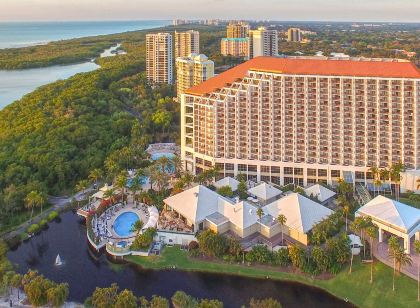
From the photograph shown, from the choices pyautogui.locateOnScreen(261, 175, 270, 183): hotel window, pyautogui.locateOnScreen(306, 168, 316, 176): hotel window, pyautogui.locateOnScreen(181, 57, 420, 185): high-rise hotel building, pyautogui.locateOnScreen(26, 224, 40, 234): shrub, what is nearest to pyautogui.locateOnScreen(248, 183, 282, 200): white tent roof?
pyautogui.locateOnScreen(261, 175, 270, 183): hotel window

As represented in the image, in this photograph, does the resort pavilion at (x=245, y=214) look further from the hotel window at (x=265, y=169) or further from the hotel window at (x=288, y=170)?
the hotel window at (x=288, y=170)

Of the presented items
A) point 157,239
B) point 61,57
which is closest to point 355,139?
point 157,239

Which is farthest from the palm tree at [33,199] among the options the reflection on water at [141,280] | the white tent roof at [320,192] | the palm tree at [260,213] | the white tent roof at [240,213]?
the white tent roof at [320,192]

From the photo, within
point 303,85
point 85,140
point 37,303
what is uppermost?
point 303,85

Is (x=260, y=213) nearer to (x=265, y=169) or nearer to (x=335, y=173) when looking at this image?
(x=265, y=169)

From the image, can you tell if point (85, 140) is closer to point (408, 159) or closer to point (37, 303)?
point (37, 303)

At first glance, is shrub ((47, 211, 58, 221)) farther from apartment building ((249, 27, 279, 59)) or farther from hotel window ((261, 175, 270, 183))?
apartment building ((249, 27, 279, 59))

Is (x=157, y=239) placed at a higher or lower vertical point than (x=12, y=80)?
lower
